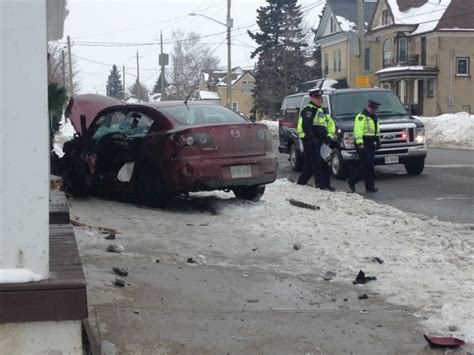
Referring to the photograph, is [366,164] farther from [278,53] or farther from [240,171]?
[278,53]

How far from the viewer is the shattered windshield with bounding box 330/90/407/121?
15.4 metres

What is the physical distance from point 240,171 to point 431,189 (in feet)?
17.7

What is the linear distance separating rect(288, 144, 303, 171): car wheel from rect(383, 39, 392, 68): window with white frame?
39247mm

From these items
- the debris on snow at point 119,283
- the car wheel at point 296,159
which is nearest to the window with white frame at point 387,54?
the car wheel at point 296,159

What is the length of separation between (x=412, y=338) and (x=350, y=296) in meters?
0.95

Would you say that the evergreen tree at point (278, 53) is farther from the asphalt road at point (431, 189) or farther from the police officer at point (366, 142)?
the police officer at point (366, 142)

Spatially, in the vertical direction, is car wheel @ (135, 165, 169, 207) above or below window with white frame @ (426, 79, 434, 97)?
below

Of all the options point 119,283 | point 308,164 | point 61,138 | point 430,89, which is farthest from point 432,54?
point 119,283

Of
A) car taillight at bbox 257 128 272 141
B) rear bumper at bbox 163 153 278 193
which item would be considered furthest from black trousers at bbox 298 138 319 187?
rear bumper at bbox 163 153 278 193

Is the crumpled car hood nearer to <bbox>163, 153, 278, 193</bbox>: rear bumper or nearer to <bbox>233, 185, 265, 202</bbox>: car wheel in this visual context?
<bbox>233, 185, 265, 202</bbox>: car wheel

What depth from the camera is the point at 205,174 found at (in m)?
8.62

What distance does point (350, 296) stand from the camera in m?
5.41

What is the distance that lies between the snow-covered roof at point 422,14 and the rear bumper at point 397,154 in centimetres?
3679

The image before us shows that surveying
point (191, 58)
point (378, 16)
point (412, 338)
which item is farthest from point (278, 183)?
point (191, 58)
